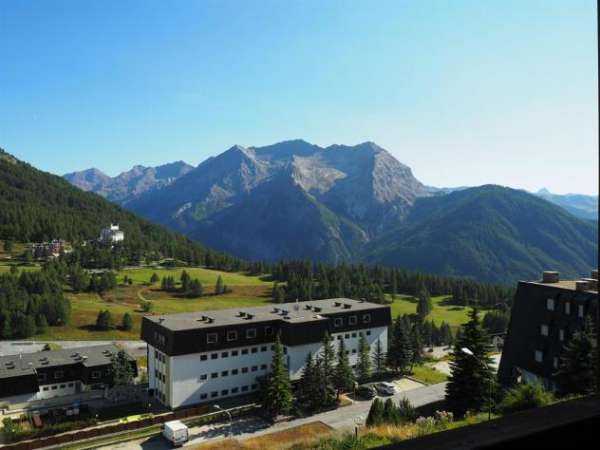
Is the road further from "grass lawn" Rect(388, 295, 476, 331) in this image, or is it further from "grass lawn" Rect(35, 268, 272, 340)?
"grass lawn" Rect(388, 295, 476, 331)

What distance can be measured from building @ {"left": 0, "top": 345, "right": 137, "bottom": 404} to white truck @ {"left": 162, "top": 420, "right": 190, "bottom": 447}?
1749 cm

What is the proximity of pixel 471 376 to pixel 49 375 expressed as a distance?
46051mm

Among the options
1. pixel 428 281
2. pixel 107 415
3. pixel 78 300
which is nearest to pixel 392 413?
pixel 107 415

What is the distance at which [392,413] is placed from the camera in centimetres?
3425

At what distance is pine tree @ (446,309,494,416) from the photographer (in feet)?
134

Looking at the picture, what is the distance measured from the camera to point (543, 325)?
158ft

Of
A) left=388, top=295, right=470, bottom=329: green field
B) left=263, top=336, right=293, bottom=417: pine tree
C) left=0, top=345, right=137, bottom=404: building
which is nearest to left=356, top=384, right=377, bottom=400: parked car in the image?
left=263, top=336, right=293, bottom=417: pine tree

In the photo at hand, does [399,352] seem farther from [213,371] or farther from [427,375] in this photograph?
[213,371]

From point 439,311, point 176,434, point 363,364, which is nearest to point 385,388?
point 363,364

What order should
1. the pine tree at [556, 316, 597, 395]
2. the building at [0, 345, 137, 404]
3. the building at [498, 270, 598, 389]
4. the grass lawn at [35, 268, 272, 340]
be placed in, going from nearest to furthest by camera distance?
1. the pine tree at [556, 316, 597, 395]
2. the building at [498, 270, 598, 389]
3. the building at [0, 345, 137, 404]
4. the grass lawn at [35, 268, 272, 340]

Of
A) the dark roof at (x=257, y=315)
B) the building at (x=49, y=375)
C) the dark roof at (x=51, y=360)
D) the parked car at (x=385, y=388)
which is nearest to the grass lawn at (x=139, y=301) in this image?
the dark roof at (x=51, y=360)

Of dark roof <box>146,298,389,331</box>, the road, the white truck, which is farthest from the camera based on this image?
dark roof <box>146,298,389,331</box>

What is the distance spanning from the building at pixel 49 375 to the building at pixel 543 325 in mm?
43348

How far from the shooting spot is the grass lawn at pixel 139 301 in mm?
90625
